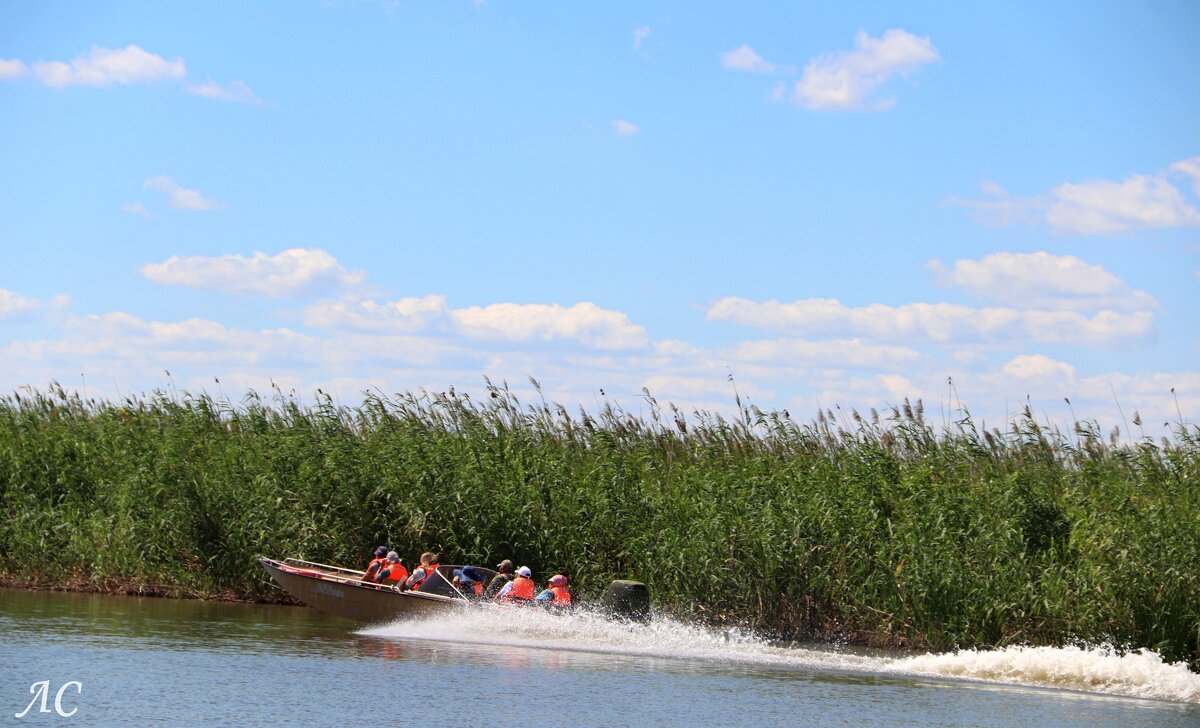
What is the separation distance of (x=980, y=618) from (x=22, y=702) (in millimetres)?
11244

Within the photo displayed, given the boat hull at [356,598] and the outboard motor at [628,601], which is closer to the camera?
the outboard motor at [628,601]

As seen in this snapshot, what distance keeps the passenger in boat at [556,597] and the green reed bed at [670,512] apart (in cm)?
166

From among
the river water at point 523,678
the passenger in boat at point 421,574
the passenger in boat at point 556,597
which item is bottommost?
the river water at point 523,678

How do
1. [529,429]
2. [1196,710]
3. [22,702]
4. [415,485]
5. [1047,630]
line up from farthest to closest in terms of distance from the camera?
[529,429]
[415,485]
[1047,630]
[1196,710]
[22,702]

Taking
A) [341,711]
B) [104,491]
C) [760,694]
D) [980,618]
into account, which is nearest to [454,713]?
[341,711]

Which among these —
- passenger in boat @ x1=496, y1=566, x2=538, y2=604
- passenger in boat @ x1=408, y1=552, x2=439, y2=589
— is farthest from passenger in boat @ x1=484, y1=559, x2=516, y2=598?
passenger in boat @ x1=408, y1=552, x2=439, y2=589

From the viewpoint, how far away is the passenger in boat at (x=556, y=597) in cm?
1859

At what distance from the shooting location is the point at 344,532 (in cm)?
2150

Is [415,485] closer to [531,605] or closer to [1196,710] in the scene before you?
[531,605]

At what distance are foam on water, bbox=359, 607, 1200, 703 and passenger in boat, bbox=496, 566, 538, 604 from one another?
148mm

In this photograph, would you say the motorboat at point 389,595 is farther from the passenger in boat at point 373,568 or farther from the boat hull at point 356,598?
the passenger in boat at point 373,568

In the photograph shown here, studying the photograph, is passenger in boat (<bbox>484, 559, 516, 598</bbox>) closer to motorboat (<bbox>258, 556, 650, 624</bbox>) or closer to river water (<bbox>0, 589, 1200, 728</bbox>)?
motorboat (<bbox>258, 556, 650, 624</bbox>)

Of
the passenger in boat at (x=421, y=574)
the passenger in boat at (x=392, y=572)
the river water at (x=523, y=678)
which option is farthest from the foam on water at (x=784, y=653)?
the passenger in boat at (x=392, y=572)

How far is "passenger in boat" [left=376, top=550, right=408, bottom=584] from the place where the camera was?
19703 mm
